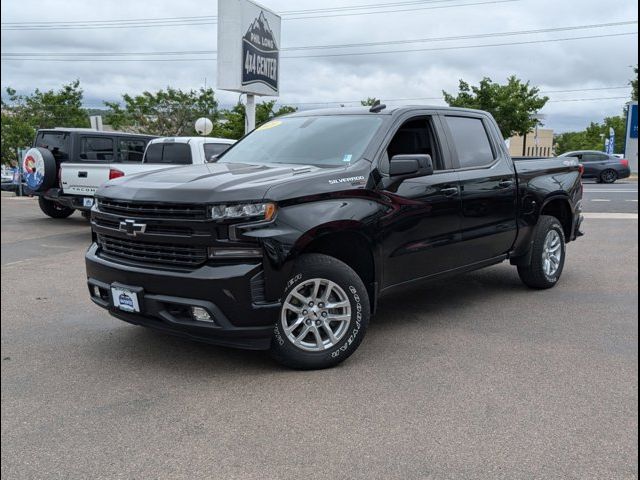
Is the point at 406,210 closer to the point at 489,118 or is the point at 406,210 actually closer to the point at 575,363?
the point at 575,363

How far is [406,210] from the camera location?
4.79 metres

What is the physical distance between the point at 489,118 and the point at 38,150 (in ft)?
27.6

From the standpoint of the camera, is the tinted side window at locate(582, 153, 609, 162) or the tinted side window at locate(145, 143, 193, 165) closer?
the tinted side window at locate(145, 143, 193, 165)

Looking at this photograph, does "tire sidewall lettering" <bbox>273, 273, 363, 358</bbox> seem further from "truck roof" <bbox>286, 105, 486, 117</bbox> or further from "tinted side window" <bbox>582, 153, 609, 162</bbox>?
"tinted side window" <bbox>582, 153, 609, 162</bbox>

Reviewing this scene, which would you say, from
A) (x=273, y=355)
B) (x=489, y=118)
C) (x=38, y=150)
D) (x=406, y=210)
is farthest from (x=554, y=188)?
(x=38, y=150)

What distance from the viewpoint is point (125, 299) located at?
4.06 m

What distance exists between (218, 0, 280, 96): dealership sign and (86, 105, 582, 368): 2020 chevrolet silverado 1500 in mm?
11888

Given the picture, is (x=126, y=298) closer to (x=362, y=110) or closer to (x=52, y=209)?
(x=362, y=110)

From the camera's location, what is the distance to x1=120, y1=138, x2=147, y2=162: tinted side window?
1338cm

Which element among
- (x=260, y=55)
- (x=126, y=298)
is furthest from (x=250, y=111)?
(x=126, y=298)

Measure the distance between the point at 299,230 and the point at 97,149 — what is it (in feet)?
33.1

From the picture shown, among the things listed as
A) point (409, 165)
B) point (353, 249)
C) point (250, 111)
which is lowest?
point (353, 249)

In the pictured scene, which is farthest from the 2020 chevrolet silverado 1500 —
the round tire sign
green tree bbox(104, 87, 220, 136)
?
green tree bbox(104, 87, 220, 136)

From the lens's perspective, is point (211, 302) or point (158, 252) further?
point (158, 252)
